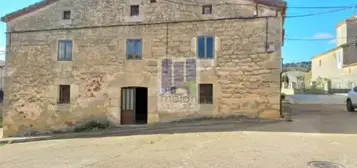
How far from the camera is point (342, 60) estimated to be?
35.3 metres

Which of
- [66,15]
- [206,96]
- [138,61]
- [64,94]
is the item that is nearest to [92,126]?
[64,94]

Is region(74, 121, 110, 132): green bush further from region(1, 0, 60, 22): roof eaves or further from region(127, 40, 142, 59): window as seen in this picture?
region(1, 0, 60, 22): roof eaves

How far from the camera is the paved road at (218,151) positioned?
645 cm

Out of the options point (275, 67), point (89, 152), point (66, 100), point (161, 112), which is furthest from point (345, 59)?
point (89, 152)

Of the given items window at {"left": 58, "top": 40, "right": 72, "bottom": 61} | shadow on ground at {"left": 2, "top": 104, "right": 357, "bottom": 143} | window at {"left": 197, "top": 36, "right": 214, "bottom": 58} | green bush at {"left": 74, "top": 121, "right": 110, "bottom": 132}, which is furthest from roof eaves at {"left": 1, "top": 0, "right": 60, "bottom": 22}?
window at {"left": 197, "top": 36, "right": 214, "bottom": 58}

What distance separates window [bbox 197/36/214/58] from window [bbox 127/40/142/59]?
2.86m

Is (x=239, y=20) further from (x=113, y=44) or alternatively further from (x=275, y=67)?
(x=113, y=44)

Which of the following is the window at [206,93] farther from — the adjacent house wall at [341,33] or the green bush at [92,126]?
the adjacent house wall at [341,33]

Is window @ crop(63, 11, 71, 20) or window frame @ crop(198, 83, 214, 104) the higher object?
window @ crop(63, 11, 71, 20)

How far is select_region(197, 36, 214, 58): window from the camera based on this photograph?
13.9 m

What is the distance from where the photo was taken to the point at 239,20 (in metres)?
13.5

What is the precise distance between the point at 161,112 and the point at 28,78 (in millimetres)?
7303
